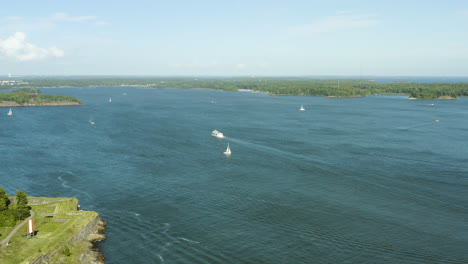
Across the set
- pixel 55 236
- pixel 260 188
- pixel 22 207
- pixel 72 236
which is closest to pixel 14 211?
pixel 22 207

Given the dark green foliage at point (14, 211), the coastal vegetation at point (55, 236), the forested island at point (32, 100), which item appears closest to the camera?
the coastal vegetation at point (55, 236)

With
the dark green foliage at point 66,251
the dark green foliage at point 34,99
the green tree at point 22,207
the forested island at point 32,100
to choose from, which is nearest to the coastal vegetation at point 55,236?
the dark green foliage at point 66,251

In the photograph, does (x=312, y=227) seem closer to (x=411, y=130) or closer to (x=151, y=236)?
(x=151, y=236)

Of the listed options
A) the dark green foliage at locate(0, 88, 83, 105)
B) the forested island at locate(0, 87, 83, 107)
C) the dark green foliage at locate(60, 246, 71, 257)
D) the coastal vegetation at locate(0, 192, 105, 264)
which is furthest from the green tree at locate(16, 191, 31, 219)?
the dark green foliage at locate(0, 88, 83, 105)

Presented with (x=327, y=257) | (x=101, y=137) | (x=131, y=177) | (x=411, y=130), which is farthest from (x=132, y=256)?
(x=411, y=130)

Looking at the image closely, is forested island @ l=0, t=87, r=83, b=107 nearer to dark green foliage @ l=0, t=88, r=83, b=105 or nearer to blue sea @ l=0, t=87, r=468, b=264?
dark green foliage @ l=0, t=88, r=83, b=105

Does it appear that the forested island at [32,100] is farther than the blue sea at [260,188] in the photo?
Yes

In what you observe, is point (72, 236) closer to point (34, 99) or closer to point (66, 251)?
point (66, 251)

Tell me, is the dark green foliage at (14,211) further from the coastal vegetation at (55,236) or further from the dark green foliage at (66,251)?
the dark green foliage at (66,251)

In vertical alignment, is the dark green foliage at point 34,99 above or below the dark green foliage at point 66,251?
above
